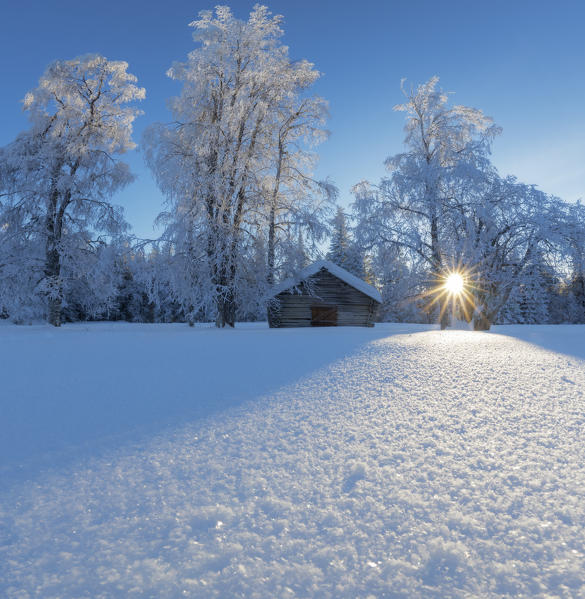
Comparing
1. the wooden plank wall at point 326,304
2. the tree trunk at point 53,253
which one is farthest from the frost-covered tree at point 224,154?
the tree trunk at point 53,253

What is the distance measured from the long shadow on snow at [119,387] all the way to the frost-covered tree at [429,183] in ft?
30.9

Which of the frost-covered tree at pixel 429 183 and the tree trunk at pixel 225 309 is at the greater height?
the frost-covered tree at pixel 429 183

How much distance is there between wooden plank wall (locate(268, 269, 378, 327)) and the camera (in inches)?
662

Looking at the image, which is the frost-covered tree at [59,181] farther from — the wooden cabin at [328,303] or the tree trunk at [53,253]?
the wooden cabin at [328,303]

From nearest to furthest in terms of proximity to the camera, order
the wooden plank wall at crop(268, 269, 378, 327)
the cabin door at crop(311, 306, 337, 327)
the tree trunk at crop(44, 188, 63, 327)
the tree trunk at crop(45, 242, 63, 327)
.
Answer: the tree trunk at crop(45, 242, 63, 327)
the tree trunk at crop(44, 188, 63, 327)
the wooden plank wall at crop(268, 269, 378, 327)
the cabin door at crop(311, 306, 337, 327)

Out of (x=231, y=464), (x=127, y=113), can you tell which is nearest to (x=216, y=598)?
(x=231, y=464)

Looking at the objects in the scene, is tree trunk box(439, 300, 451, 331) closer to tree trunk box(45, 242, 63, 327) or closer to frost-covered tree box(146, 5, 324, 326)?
frost-covered tree box(146, 5, 324, 326)

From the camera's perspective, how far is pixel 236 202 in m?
13.4

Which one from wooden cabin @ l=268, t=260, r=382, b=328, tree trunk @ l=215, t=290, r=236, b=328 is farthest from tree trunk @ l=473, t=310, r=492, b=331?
tree trunk @ l=215, t=290, r=236, b=328

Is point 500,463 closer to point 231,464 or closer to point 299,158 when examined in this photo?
point 231,464

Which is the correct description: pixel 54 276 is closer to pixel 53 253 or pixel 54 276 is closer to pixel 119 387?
pixel 53 253

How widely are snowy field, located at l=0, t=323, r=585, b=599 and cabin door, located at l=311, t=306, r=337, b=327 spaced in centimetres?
1315

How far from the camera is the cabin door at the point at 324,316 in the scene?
17422 millimetres

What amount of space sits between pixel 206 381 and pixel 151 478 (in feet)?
7.62
